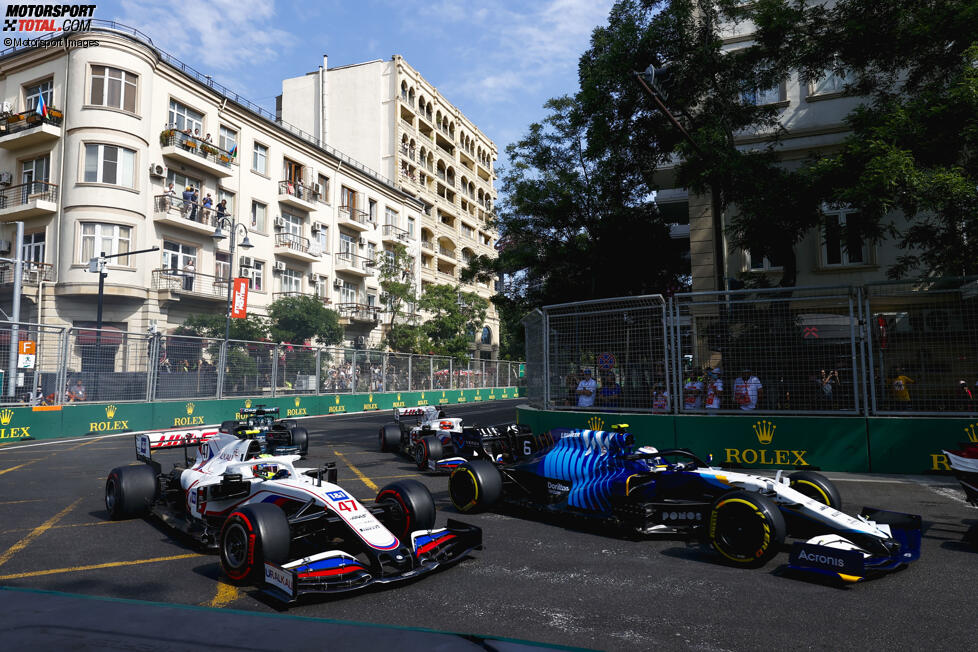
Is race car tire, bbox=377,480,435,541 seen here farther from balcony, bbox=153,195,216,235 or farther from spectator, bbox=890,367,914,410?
balcony, bbox=153,195,216,235

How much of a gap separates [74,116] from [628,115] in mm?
24717

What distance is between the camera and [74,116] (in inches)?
1096

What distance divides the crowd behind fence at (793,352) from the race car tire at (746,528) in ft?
16.2

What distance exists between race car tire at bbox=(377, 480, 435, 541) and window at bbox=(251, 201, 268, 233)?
1244 inches

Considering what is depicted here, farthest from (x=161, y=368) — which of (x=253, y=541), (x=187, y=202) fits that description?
(x=187, y=202)

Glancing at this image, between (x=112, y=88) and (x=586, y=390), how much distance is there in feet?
89.0

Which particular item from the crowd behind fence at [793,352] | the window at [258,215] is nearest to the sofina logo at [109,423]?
the crowd behind fence at [793,352]

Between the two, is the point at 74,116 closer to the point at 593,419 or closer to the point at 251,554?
the point at 593,419

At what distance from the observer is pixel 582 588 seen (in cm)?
470

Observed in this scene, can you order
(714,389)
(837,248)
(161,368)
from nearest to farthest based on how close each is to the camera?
(714,389) < (161,368) < (837,248)

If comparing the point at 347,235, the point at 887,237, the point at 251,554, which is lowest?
the point at 251,554

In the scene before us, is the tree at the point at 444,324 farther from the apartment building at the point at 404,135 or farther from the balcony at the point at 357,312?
the balcony at the point at 357,312

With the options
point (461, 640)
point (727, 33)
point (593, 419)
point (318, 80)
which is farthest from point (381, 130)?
point (461, 640)

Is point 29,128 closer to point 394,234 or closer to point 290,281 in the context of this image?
point 290,281
